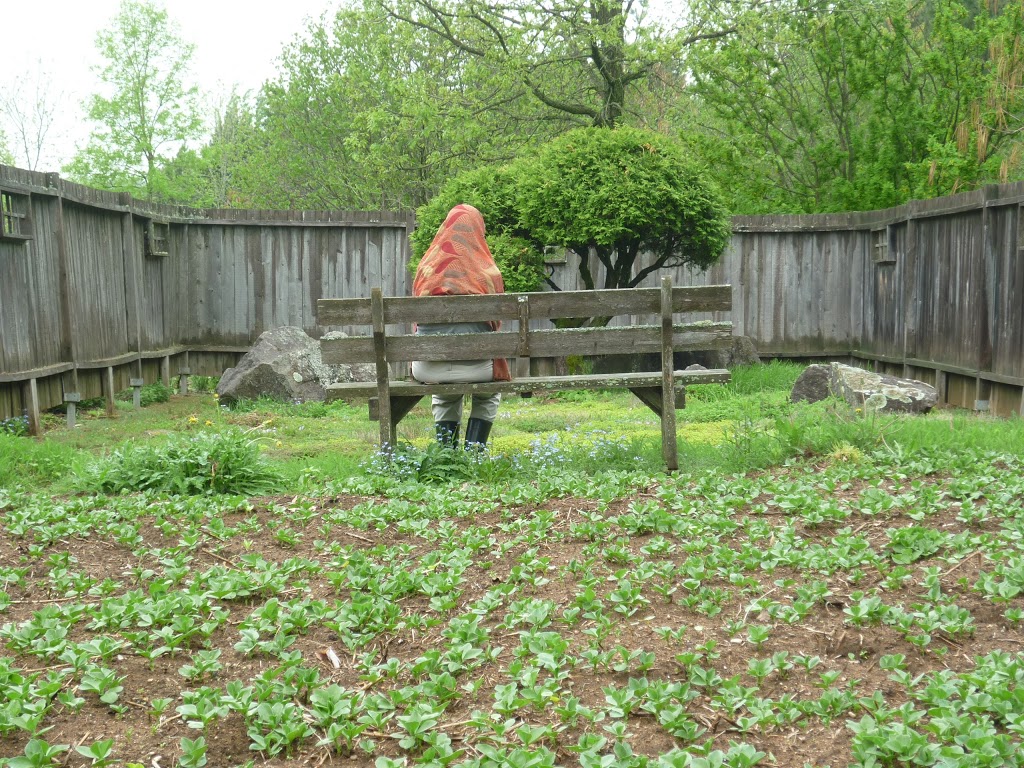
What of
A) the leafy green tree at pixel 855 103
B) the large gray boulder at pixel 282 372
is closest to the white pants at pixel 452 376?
the large gray boulder at pixel 282 372

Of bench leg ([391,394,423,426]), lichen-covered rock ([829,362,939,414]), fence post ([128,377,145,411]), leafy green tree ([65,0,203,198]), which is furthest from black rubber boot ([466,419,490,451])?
leafy green tree ([65,0,203,198])

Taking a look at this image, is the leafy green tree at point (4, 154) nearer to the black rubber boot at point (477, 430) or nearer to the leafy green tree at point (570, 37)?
the leafy green tree at point (570, 37)

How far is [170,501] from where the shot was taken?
529cm

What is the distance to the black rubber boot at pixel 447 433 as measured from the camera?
684 centimetres

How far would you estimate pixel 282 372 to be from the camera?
11.4 m

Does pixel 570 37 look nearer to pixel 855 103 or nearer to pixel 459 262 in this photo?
pixel 855 103

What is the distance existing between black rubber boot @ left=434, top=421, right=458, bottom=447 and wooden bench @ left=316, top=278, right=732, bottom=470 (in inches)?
11.4

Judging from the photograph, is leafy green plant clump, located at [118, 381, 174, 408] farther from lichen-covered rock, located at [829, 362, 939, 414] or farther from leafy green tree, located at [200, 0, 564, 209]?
lichen-covered rock, located at [829, 362, 939, 414]

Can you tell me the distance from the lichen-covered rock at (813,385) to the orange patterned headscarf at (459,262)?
13.4 feet

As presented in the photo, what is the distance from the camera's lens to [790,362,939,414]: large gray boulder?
9.17 meters

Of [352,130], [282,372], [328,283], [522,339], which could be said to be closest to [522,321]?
[522,339]

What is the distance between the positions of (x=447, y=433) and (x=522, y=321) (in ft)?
3.12

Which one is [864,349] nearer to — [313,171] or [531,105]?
[531,105]

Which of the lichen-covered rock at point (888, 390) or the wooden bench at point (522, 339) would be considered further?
the lichen-covered rock at point (888, 390)
